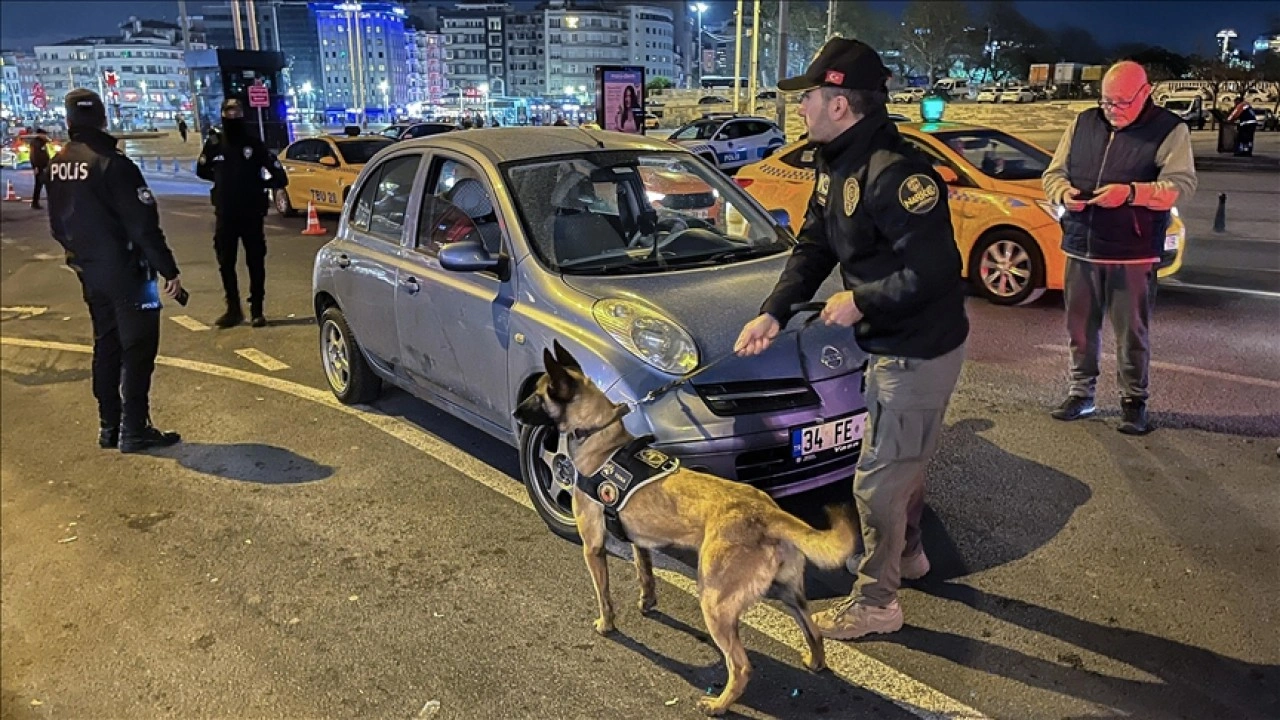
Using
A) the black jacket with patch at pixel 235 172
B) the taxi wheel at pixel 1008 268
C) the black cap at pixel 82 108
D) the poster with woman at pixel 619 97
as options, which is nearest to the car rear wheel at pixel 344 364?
the black cap at pixel 82 108

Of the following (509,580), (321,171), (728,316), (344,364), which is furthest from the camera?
(321,171)

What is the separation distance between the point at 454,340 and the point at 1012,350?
440 centimetres

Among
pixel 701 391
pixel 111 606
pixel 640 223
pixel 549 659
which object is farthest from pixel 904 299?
pixel 111 606

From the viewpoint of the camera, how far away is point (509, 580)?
3676mm

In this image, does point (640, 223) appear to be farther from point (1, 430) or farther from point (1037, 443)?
point (1, 430)

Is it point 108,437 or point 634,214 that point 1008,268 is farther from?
point 108,437

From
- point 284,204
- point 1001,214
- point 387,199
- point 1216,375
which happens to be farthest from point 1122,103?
point 284,204

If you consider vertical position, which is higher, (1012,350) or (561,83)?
(561,83)

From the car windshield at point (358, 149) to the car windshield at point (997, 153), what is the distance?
1111 centimetres

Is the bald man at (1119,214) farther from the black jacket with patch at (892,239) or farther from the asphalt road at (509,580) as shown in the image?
the black jacket with patch at (892,239)

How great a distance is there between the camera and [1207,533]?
13.0ft

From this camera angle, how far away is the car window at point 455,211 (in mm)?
4520

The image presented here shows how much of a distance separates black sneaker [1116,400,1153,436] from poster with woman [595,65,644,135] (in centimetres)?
1082

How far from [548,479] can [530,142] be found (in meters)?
1.84
